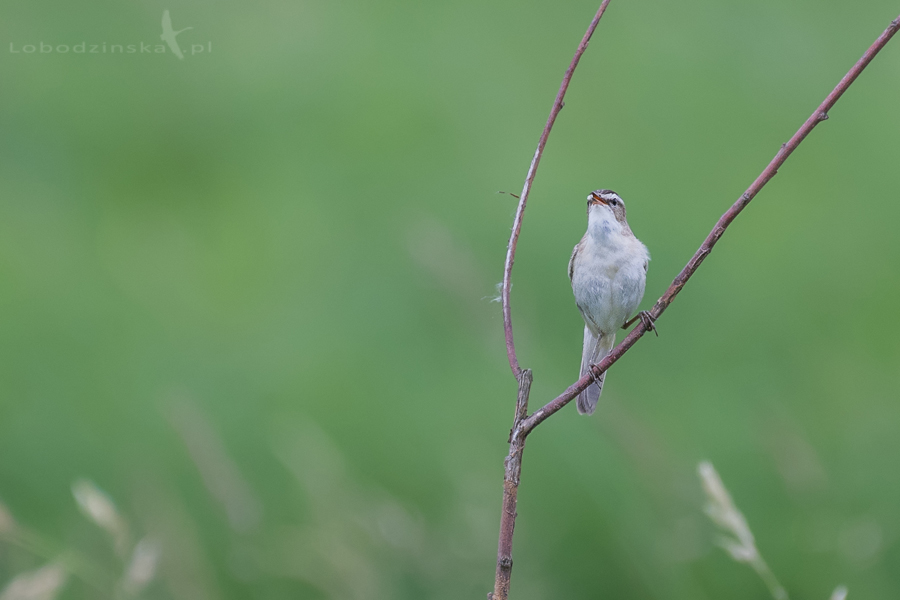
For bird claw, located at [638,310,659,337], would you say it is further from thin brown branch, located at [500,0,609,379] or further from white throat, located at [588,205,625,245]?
white throat, located at [588,205,625,245]

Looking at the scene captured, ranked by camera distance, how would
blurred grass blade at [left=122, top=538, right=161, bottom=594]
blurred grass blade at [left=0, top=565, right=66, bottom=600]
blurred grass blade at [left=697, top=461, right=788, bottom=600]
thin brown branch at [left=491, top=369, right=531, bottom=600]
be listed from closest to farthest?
thin brown branch at [left=491, top=369, right=531, bottom=600]
blurred grass blade at [left=697, top=461, right=788, bottom=600]
blurred grass blade at [left=0, top=565, right=66, bottom=600]
blurred grass blade at [left=122, top=538, right=161, bottom=594]

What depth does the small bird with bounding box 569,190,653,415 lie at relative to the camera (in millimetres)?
2984

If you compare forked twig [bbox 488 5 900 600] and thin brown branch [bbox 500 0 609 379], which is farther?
thin brown branch [bbox 500 0 609 379]

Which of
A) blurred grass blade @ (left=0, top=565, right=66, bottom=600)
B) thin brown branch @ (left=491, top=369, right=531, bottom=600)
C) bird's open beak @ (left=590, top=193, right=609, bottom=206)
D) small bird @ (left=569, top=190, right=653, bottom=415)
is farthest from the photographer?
small bird @ (left=569, top=190, right=653, bottom=415)

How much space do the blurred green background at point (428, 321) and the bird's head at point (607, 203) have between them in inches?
22.8

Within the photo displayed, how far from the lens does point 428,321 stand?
6391mm

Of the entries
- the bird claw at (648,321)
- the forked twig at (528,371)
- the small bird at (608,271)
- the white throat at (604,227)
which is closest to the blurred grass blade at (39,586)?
the forked twig at (528,371)

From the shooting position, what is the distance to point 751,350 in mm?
5781

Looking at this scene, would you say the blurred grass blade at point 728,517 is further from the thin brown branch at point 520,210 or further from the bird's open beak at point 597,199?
the bird's open beak at point 597,199

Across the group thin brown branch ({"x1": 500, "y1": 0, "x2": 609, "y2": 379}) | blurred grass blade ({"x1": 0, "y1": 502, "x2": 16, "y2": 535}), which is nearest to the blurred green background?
blurred grass blade ({"x1": 0, "y1": 502, "x2": 16, "y2": 535})

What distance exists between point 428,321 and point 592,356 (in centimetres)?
296

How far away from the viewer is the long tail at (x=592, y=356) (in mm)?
3206

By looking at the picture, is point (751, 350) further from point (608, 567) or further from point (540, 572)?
point (540, 572)

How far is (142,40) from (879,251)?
695 centimetres
